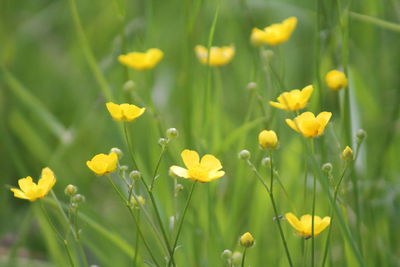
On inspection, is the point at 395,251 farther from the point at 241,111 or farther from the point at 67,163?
the point at 67,163

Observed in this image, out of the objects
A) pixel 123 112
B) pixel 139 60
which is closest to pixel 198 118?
pixel 139 60

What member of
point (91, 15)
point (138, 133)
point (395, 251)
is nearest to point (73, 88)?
point (138, 133)

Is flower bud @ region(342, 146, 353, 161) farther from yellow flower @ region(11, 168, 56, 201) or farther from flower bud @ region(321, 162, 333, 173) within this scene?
yellow flower @ region(11, 168, 56, 201)

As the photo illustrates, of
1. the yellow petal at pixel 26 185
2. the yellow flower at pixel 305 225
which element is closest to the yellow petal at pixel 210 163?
the yellow flower at pixel 305 225

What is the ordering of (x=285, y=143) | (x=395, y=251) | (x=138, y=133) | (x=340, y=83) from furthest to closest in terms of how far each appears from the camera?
(x=138, y=133) < (x=285, y=143) < (x=395, y=251) < (x=340, y=83)

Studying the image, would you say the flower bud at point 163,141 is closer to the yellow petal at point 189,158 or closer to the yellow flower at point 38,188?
the yellow petal at point 189,158

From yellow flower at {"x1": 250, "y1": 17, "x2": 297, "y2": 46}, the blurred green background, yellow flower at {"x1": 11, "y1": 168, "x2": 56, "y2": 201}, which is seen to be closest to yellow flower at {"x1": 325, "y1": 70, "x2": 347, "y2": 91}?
the blurred green background

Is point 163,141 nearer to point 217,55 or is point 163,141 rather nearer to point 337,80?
point 337,80
